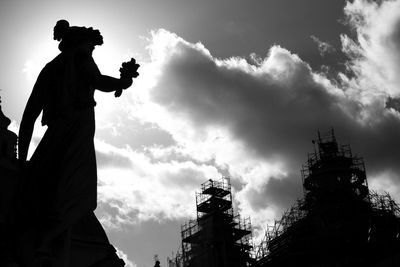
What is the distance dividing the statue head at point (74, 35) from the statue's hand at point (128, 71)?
1.12 feet

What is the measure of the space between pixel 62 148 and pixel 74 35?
1.22 meters

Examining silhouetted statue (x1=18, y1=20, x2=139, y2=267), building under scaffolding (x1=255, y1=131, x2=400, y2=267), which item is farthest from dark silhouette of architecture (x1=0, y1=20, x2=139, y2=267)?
building under scaffolding (x1=255, y1=131, x2=400, y2=267)

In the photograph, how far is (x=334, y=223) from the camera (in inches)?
2153

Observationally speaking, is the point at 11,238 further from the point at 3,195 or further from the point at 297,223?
the point at 297,223

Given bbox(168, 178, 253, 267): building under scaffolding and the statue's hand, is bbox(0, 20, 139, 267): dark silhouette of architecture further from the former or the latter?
bbox(168, 178, 253, 267): building under scaffolding

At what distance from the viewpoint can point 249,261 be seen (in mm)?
62281

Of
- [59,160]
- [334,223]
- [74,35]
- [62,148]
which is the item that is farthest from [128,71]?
[334,223]

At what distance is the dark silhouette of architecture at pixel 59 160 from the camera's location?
5430mm

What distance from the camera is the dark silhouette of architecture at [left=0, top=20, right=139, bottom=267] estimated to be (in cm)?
543

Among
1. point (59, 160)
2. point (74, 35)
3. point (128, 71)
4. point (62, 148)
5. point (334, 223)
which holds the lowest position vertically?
point (59, 160)

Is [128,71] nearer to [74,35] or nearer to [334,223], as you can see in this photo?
[74,35]

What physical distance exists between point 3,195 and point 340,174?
5426cm

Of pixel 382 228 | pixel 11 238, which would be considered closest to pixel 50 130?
pixel 11 238

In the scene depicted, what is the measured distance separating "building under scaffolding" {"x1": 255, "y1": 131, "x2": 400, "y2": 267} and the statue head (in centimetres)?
4206
